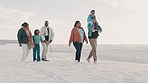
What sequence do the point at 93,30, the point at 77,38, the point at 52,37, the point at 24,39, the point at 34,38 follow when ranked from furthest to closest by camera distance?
1. the point at 52,37
2. the point at 34,38
3. the point at 24,39
4. the point at 77,38
5. the point at 93,30

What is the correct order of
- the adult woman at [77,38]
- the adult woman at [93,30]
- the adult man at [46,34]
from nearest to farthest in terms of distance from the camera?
the adult woman at [93,30] < the adult woman at [77,38] < the adult man at [46,34]

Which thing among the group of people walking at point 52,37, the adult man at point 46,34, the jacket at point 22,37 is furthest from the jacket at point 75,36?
the jacket at point 22,37

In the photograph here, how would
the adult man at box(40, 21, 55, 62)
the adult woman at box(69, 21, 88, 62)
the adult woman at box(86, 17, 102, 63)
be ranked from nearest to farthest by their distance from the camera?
the adult woman at box(86, 17, 102, 63) < the adult woman at box(69, 21, 88, 62) < the adult man at box(40, 21, 55, 62)

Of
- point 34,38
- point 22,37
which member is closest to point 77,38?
point 34,38

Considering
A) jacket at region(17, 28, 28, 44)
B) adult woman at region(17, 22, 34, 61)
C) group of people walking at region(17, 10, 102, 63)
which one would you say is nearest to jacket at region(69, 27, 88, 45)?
group of people walking at region(17, 10, 102, 63)

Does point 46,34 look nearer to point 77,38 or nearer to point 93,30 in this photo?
point 77,38

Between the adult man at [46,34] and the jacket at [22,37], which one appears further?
the adult man at [46,34]

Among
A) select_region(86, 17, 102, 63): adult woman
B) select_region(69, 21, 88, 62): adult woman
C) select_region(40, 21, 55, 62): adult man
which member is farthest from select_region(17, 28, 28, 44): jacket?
select_region(86, 17, 102, 63): adult woman

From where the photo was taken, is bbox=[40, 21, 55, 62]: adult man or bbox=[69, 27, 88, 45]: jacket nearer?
bbox=[69, 27, 88, 45]: jacket

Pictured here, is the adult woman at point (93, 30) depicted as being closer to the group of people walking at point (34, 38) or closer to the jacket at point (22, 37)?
the group of people walking at point (34, 38)

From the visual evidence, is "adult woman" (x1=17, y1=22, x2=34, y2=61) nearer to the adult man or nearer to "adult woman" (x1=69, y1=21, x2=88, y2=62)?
the adult man

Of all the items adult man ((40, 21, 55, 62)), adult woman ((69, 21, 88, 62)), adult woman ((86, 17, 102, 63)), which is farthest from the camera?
adult man ((40, 21, 55, 62))

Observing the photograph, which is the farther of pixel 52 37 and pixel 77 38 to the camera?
pixel 52 37

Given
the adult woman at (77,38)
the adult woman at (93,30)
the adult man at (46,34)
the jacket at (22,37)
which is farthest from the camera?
the adult man at (46,34)
